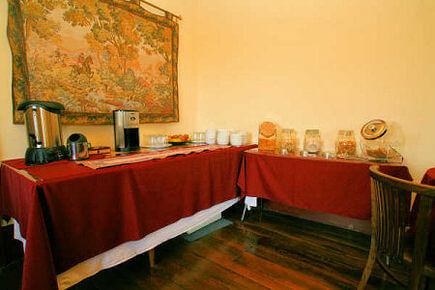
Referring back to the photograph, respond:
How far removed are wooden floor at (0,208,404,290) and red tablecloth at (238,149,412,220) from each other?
0.33 metres

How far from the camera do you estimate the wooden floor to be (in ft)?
4.16

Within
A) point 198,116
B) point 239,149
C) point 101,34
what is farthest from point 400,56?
point 101,34

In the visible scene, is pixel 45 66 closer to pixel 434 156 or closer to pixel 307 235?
pixel 307 235

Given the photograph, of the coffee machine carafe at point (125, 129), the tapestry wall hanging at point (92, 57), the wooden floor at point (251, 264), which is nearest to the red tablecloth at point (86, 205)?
the wooden floor at point (251, 264)

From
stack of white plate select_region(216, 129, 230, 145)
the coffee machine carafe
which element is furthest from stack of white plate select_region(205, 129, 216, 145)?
the coffee machine carafe

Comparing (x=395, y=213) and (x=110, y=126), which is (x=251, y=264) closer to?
(x=395, y=213)

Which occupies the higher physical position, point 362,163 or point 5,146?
point 5,146

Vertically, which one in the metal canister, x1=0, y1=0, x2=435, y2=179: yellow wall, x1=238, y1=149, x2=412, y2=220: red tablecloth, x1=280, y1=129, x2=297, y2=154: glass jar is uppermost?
x1=0, y1=0, x2=435, y2=179: yellow wall

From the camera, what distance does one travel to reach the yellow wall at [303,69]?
155 centimetres

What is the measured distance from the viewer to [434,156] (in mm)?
1538

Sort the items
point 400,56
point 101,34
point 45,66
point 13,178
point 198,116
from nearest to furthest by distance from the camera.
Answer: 1. point 13,178
2. point 45,66
3. point 400,56
4. point 101,34
5. point 198,116

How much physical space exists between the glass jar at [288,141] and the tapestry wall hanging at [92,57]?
1.33 meters

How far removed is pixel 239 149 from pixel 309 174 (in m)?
0.70

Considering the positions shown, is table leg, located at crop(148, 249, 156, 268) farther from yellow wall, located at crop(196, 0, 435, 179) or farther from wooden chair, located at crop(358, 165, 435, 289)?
yellow wall, located at crop(196, 0, 435, 179)
